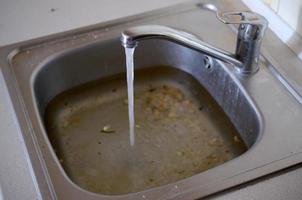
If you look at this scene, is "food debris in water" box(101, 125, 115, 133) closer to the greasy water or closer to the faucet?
the greasy water

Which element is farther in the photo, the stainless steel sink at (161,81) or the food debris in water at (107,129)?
the food debris in water at (107,129)

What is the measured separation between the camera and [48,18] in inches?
44.4

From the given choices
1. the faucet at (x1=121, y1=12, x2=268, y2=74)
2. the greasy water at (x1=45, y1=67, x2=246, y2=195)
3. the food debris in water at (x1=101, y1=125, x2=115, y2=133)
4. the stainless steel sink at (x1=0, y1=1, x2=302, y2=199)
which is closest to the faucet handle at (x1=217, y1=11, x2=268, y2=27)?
the faucet at (x1=121, y1=12, x2=268, y2=74)

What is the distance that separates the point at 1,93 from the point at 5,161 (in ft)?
0.63

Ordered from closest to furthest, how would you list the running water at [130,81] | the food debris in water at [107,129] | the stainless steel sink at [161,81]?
1. the stainless steel sink at [161,81]
2. the running water at [130,81]
3. the food debris in water at [107,129]

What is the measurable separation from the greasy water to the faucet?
15 centimetres

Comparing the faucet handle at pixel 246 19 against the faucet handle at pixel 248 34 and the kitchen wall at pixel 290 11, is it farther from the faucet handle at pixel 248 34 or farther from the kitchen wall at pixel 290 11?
the kitchen wall at pixel 290 11

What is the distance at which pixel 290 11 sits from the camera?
972 mm

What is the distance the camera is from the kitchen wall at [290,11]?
37.3 inches

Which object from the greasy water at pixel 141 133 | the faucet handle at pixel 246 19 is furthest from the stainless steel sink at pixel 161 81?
the faucet handle at pixel 246 19

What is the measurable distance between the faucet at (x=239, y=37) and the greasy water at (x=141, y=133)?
0.15m

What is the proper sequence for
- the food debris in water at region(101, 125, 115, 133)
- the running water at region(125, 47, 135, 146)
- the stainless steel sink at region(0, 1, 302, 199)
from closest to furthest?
the stainless steel sink at region(0, 1, 302, 199) → the running water at region(125, 47, 135, 146) → the food debris in water at region(101, 125, 115, 133)

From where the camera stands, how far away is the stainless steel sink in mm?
744

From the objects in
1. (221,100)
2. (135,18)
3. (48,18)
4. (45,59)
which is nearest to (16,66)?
(45,59)
